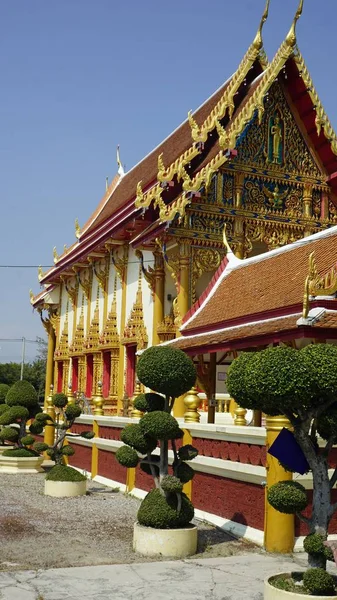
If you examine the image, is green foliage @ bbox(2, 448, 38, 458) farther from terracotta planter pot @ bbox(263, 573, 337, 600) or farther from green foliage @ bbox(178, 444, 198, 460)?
terracotta planter pot @ bbox(263, 573, 337, 600)

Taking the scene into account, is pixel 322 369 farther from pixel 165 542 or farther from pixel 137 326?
pixel 137 326

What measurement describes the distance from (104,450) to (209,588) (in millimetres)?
8155

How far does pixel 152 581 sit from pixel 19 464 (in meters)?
9.89

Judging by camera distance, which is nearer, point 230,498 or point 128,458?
point 128,458

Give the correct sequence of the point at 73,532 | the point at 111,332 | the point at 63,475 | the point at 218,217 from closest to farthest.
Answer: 1. the point at 73,532
2. the point at 63,475
3. the point at 218,217
4. the point at 111,332

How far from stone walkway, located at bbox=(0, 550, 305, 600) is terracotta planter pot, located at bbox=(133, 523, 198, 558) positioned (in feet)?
0.77

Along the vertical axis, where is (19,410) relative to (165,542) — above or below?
above

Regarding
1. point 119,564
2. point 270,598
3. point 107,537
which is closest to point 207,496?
point 107,537

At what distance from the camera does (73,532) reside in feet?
29.9

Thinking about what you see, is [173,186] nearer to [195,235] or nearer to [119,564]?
[195,235]

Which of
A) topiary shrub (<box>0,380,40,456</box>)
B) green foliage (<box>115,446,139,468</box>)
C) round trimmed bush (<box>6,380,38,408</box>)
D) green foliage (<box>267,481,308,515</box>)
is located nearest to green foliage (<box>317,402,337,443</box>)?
green foliage (<box>267,481,308,515</box>)

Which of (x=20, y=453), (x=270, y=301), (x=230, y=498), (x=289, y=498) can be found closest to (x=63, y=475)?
(x=230, y=498)

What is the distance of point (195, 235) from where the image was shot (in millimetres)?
15500

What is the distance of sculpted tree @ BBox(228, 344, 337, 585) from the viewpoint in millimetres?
5668
